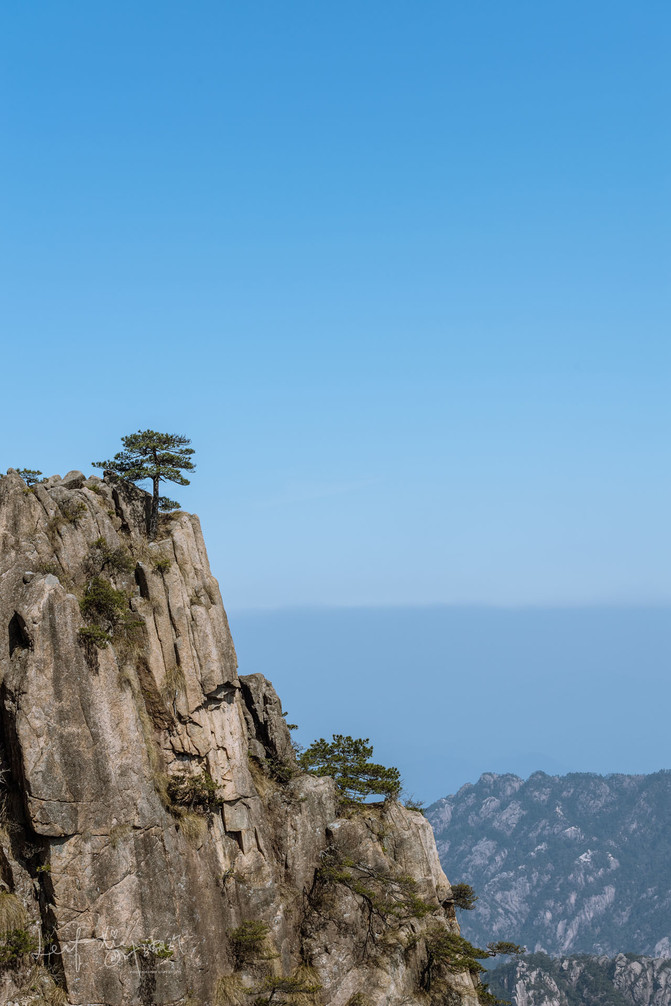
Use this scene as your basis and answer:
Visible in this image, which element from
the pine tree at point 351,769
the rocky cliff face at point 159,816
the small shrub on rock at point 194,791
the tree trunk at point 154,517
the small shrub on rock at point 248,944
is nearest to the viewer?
the rocky cliff face at point 159,816

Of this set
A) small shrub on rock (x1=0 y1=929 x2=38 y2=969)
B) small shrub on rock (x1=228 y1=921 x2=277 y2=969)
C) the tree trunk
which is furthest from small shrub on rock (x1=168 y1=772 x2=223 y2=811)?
the tree trunk

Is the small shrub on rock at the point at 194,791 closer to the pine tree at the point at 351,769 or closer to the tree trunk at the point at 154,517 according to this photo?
the pine tree at the point at 351,769

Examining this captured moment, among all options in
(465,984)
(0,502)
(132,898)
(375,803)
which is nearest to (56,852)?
(132,898)

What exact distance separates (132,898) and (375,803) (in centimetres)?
1745

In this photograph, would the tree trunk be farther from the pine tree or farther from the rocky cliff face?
the pine tree

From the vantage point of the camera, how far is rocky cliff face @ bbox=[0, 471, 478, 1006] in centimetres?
3231

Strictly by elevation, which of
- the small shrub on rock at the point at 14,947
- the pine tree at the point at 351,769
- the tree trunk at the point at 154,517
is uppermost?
the tree trunk at the point at 154,517

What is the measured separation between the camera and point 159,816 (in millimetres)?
35312

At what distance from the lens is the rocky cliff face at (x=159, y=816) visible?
3231cm

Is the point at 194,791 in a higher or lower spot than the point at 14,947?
higher

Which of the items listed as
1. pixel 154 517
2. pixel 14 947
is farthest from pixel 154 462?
pixel 14 947

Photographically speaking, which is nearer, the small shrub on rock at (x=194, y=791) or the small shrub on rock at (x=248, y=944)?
the small shrub on rock at (x=194, y=791)

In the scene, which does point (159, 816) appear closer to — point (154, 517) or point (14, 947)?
point (14, 947)

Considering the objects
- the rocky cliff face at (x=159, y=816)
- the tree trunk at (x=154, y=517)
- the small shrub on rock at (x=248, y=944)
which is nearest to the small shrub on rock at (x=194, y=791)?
the rocky cliff face at (x=159, y=816)
